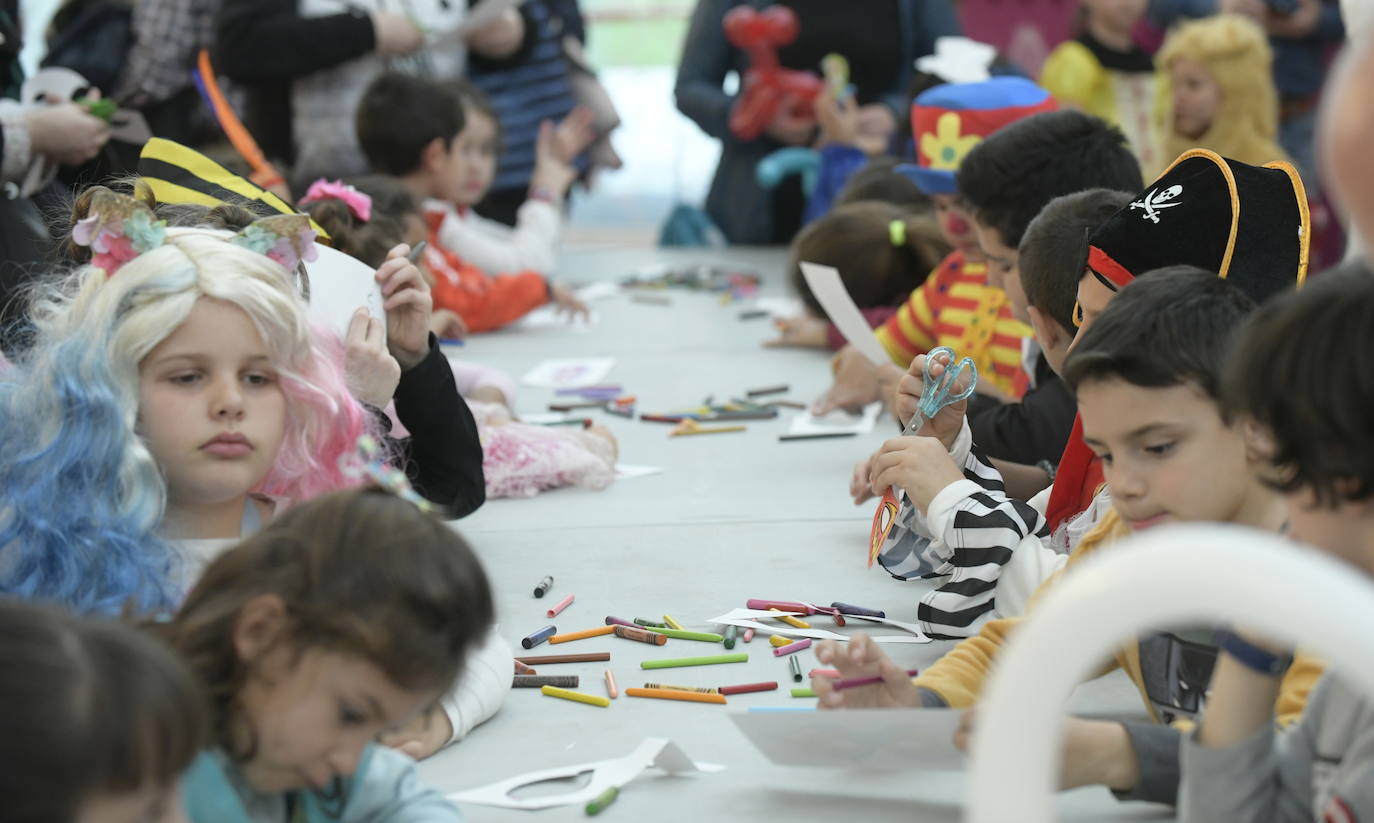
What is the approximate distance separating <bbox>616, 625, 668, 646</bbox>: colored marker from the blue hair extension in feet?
1.97

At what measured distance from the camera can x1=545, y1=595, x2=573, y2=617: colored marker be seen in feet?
6.73

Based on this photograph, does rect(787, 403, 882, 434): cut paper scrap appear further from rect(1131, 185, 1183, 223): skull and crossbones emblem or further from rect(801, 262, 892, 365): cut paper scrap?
rect(1131, 185, 1183, 223): skull and crossbones emblem

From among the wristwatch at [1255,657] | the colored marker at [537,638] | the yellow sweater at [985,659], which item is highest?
the wristwatch at [1255,657]

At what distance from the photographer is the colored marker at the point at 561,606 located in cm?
205

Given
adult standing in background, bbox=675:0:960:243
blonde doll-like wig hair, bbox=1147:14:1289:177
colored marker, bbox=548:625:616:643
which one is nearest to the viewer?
colored marker, bbox=548:625:616:643

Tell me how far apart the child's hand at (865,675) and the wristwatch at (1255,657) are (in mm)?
422

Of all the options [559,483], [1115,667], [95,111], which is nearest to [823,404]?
[559,483]

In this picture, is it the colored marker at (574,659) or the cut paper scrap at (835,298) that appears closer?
the colored marker at (574,659)

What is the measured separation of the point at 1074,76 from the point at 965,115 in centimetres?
212

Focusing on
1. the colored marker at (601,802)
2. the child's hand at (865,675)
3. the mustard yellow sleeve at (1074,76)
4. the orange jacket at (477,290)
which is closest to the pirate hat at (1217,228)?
the child's hand at (865,675)

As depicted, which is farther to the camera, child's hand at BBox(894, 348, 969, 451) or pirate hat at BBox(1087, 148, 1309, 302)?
child's hand at BBox(894, 348, 969, 451)

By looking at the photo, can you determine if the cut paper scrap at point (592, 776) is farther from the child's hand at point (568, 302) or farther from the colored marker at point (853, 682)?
the child's hand at point (568, 302)

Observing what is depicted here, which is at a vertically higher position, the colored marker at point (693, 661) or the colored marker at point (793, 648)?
the colored marker at point (793, 648)

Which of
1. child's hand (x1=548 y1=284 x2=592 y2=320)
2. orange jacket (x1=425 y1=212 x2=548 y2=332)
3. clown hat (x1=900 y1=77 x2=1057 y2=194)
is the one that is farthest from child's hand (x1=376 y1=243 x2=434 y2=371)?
child's hand (x1=548 y1=284 x2=592 y2=320)
